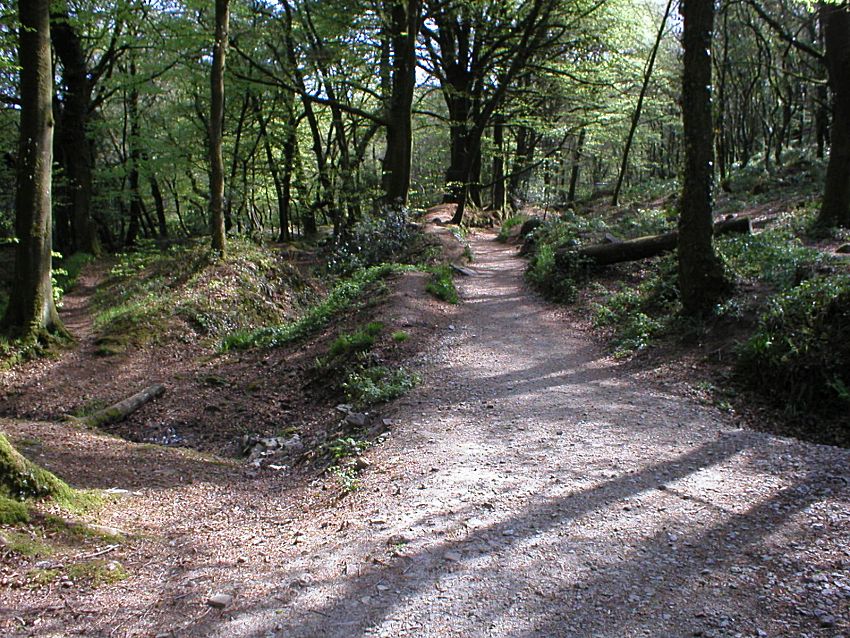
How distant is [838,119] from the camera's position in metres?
11.4

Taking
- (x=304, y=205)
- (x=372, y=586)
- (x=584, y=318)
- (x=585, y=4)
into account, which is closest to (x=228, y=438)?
(x=372, y=586)

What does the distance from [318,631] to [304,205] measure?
26.1 meters

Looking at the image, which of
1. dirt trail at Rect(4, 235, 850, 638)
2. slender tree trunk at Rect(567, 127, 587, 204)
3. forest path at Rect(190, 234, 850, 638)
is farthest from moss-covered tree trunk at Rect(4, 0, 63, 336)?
slender tree trunk at Rect(567, 127, 587, 204)

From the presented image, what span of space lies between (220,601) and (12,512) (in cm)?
154

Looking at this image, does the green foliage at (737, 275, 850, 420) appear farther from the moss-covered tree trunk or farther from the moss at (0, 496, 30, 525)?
the moss-covered tree trunk

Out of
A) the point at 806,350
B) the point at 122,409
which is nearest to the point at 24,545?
the point at 122,409

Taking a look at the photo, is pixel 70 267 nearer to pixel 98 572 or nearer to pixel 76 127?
pixel 76 127

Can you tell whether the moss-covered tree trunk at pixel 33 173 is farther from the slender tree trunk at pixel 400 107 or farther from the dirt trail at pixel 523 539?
the slender tree trunk at pixel 400 107

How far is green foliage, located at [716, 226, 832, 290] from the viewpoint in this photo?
8219 mm

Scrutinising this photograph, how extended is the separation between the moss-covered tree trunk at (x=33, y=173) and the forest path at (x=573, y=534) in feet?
23.4

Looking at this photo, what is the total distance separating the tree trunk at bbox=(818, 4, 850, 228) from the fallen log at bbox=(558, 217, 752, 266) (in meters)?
1.59

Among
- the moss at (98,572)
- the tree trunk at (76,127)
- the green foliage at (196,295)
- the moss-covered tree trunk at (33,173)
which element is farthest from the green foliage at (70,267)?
the moss at (98,572)

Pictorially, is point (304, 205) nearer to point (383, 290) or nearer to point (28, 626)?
point (383, 290)

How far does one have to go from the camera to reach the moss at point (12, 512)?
369 centimetres
